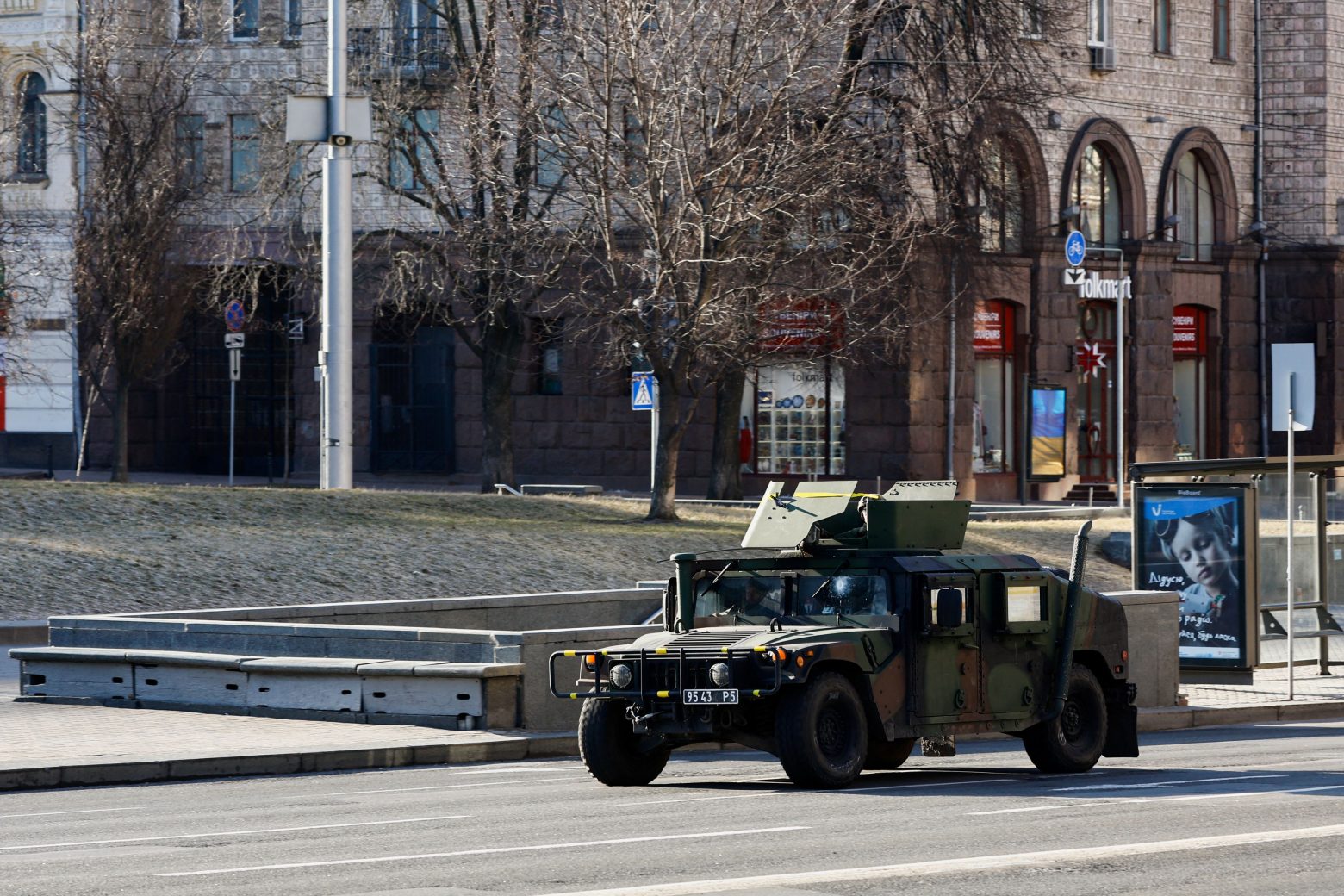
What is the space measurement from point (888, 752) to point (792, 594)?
134 cm

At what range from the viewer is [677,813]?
13.0 metres

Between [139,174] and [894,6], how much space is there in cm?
1349

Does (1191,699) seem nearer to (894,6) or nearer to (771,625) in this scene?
(771,625)

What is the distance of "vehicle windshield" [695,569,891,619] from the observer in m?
14.8

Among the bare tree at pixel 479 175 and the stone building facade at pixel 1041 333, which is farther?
the stone building facade at pixel 1041 333

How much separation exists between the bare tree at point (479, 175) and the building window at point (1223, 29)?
60.3ft

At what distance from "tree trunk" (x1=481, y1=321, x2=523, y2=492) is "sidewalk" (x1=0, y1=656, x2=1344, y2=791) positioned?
815 inches

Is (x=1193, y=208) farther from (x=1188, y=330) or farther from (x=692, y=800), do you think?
(x=692, y=800)

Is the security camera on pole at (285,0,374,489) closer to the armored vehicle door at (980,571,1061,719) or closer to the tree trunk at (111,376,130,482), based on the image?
the tree trunk at (111,376,130,482)

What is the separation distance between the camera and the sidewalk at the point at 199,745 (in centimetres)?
1538

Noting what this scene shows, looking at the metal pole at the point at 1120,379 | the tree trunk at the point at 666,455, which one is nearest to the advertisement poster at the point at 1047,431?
the metal pole at the point at 1120,379

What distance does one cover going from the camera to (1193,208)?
5262 centimetres

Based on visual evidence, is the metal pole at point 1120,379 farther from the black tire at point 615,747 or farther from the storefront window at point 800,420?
the black tire at point 615,747

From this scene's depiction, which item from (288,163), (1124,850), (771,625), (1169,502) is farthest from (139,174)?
(1124,850)
